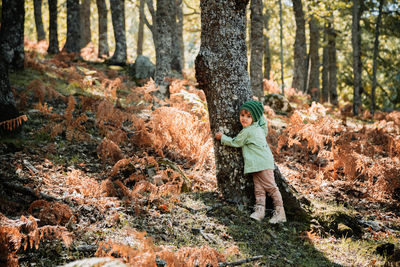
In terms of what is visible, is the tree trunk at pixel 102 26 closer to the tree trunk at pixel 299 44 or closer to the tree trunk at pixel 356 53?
the tree trunk at pixel 299 44

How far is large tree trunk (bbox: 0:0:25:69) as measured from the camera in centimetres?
777

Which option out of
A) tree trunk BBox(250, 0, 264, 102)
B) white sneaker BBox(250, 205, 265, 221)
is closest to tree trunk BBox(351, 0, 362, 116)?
tree trunk BBox(250, 0, 264, 102)

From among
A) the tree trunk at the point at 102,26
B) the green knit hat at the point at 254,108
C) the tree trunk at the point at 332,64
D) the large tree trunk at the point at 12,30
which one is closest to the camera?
the green knit hat at the point at 254,108

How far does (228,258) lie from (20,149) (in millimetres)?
3744

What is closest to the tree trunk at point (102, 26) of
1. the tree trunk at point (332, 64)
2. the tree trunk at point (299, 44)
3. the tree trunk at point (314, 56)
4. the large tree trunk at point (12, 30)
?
the large tree trunk at point (12, 30)

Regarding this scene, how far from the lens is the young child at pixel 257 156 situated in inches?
166

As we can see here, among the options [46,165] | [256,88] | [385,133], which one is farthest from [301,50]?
[46,165]

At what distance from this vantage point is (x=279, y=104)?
37.6 ft

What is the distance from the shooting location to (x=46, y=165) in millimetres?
4715

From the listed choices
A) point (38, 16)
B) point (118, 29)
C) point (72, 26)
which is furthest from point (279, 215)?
point (38, 16)

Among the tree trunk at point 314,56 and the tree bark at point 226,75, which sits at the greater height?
the tree trunk at point 314,56

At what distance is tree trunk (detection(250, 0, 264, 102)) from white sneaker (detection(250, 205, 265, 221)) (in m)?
5.99

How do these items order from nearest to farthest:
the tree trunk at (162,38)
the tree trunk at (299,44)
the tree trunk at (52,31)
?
the tree trunk at (162,38)
the tree trunk at (52,31)
the tree trunk at (299,44)

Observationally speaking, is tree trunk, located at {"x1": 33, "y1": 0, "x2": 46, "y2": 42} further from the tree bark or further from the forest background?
the tree bark
